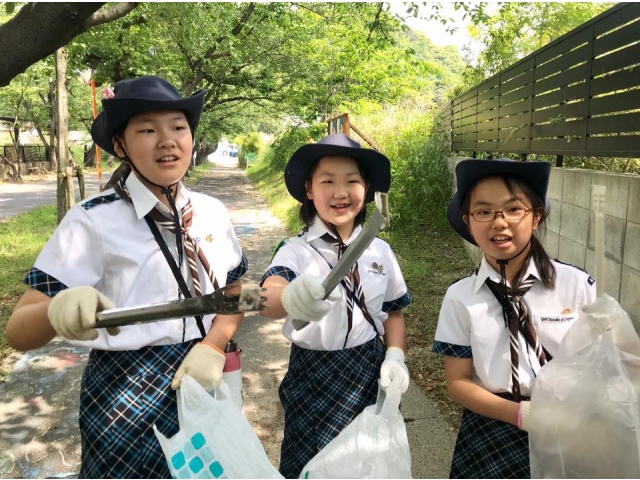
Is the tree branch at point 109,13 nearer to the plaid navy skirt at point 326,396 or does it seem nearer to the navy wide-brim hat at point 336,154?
the navy wide-brim hat at point 336,154

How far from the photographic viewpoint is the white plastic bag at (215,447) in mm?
1363

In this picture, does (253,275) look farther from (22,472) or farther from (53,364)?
(22,472)

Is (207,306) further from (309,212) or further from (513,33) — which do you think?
(513,33)

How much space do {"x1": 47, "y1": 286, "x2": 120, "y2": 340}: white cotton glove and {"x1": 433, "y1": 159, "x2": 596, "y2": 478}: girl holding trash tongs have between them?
107 cm

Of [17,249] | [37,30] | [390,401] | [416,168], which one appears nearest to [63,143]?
[17,249]

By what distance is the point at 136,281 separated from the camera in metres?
1.60

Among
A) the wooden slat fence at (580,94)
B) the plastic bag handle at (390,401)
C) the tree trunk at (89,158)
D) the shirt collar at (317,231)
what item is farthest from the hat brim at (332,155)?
the tree trunk at (89,158)

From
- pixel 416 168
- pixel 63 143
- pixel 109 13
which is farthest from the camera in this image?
pixel 416 168

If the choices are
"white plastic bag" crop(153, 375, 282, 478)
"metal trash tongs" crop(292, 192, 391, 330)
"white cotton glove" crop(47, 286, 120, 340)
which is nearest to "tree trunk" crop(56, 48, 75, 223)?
"white cotton glove" crop(47, 286, 120, 340)

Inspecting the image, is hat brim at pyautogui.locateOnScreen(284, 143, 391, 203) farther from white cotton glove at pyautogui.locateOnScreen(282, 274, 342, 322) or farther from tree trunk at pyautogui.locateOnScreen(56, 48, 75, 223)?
tree trunk at pyautogui.locateOnScreen(56, 48, 75, 223)

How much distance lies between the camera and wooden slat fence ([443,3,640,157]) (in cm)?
277

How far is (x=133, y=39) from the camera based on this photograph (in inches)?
380

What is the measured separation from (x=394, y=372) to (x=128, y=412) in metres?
0.88

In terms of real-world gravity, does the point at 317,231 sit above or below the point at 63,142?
below
